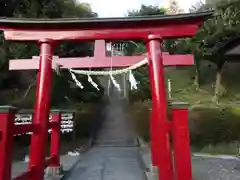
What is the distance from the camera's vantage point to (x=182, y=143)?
6.36 meters

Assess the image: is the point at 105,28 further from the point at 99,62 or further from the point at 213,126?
the point at 213,126

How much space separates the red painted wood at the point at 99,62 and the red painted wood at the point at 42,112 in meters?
0.54

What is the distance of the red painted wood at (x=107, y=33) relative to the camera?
7.36m

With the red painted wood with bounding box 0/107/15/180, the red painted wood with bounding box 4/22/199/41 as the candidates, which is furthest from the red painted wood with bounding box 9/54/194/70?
the red painted wood with bounding box 0/107/15/180

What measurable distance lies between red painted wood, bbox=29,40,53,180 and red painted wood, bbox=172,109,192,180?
237cm

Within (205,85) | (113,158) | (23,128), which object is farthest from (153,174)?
(205,85)

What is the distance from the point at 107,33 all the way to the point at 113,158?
6.03m

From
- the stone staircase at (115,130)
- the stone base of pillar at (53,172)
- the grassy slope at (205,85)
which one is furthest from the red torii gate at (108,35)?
the grassy slope at (205,85)

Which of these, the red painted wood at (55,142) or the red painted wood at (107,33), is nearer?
the red painted wood at (107,33)

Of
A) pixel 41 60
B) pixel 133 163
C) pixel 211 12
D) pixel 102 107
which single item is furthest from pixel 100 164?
pixel 102 107

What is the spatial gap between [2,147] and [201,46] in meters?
17.9

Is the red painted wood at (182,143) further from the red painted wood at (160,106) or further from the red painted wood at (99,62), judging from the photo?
the red painted wood at (99,62)

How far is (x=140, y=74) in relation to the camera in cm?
2103

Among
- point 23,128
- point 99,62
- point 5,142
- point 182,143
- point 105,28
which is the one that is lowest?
point 182,143
